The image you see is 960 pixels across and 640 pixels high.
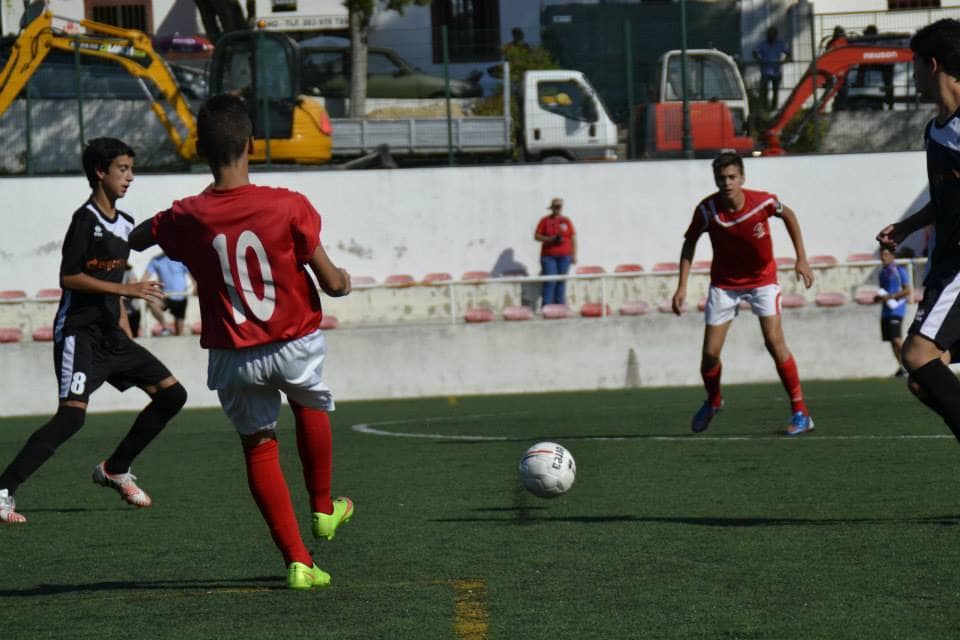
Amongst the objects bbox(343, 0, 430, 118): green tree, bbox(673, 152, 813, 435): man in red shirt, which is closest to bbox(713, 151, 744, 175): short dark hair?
bbox(673, 152, 813, 435): man in red shirt

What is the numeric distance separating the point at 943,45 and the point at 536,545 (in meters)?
2.75

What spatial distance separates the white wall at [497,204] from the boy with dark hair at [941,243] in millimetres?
17245

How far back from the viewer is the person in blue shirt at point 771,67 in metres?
23.8

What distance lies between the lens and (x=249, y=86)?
23984mm

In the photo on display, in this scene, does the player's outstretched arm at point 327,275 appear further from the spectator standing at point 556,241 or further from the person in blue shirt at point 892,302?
the spectator standing at point 556,241

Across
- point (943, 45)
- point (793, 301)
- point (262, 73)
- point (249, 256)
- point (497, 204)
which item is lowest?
point (793, 301)

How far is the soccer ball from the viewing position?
24.9 feet

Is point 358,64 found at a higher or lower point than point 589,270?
higher

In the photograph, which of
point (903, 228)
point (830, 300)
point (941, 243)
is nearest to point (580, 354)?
point (830, 300)

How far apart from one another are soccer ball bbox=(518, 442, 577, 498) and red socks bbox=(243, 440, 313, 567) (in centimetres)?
209

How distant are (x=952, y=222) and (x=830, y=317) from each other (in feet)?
42.3

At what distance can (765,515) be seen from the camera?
715cm

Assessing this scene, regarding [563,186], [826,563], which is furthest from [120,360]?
[563,186]

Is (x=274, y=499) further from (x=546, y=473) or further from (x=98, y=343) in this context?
(x=98, y=343)
